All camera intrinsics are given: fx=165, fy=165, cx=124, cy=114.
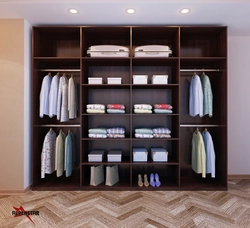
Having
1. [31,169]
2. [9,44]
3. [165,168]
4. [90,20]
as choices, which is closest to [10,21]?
[9,44]

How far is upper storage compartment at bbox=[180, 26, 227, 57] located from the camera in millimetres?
2318

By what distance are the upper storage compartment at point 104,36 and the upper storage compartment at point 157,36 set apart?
5.8 inches

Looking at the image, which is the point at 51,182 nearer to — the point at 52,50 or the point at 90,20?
the point at 52,50

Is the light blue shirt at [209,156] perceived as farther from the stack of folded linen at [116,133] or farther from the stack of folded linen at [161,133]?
the stack of folded linen at [116,133]

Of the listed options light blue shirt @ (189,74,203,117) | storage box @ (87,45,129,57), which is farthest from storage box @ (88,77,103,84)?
light blue shirt @ (189,74,203,117)

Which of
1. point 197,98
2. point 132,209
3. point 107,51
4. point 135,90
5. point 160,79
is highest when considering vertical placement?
point 107,51

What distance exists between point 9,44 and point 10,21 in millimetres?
312

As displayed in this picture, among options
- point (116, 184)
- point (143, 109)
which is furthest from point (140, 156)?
point (143, 109)

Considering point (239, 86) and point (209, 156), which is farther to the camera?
point (239, 86)

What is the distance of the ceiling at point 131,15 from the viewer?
1.92m

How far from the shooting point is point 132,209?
6.14 feet

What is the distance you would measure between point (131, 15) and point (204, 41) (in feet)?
4.29

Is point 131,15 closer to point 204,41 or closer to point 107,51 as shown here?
point 107,51

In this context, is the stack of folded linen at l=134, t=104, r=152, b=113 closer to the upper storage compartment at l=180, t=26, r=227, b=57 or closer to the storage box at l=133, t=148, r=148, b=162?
the storage box at l=133, t=148, r=148, b=162
